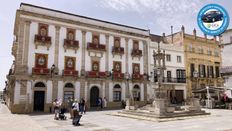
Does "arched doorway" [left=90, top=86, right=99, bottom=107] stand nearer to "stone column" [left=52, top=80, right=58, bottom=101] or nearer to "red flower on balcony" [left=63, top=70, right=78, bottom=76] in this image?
"red flower on balcony" [left=63, top=70, right=78, bottom=76]

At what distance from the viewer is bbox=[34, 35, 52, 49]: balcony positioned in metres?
24.0

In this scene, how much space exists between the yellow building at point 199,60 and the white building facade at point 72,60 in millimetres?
8638

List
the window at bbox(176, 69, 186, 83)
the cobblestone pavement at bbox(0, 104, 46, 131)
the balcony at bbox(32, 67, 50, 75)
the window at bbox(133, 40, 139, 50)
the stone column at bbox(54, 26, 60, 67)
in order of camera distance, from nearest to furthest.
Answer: the cobblestone pavement at bbox(0, 104, 46, 131), the balcony at bbox(32, 67, 50, 75), the stone column at bbox(54, 26, 60, 67), the window at bbox(133, 40, 139, 50), the window at bbox(176, 69, 186, 83)

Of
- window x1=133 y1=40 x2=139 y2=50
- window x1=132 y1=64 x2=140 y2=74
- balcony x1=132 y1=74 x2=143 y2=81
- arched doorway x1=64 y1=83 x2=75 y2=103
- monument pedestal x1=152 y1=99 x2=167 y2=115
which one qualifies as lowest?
monument pedestal x1=152 y1=99 x2=167 y2=115

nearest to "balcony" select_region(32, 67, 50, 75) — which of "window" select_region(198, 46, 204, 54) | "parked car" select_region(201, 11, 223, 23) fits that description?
"parked car" select_region(201, 11, 223, 23)

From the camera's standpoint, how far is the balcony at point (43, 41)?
24.0 m

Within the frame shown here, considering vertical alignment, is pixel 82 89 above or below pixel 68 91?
above

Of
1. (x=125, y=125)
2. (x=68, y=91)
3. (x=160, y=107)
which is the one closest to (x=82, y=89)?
(x=68, y=91)

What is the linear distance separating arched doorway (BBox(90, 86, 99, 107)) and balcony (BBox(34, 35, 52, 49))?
313 inches

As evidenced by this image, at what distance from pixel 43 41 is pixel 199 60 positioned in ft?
90.0

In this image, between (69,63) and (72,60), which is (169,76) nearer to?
(72,60)

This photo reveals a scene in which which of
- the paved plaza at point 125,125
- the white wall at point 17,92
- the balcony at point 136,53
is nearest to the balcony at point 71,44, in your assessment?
the white wall at point 17,92

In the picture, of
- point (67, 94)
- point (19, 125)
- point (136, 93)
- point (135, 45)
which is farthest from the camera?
point (135, 45)

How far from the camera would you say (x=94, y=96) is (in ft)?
91.2
